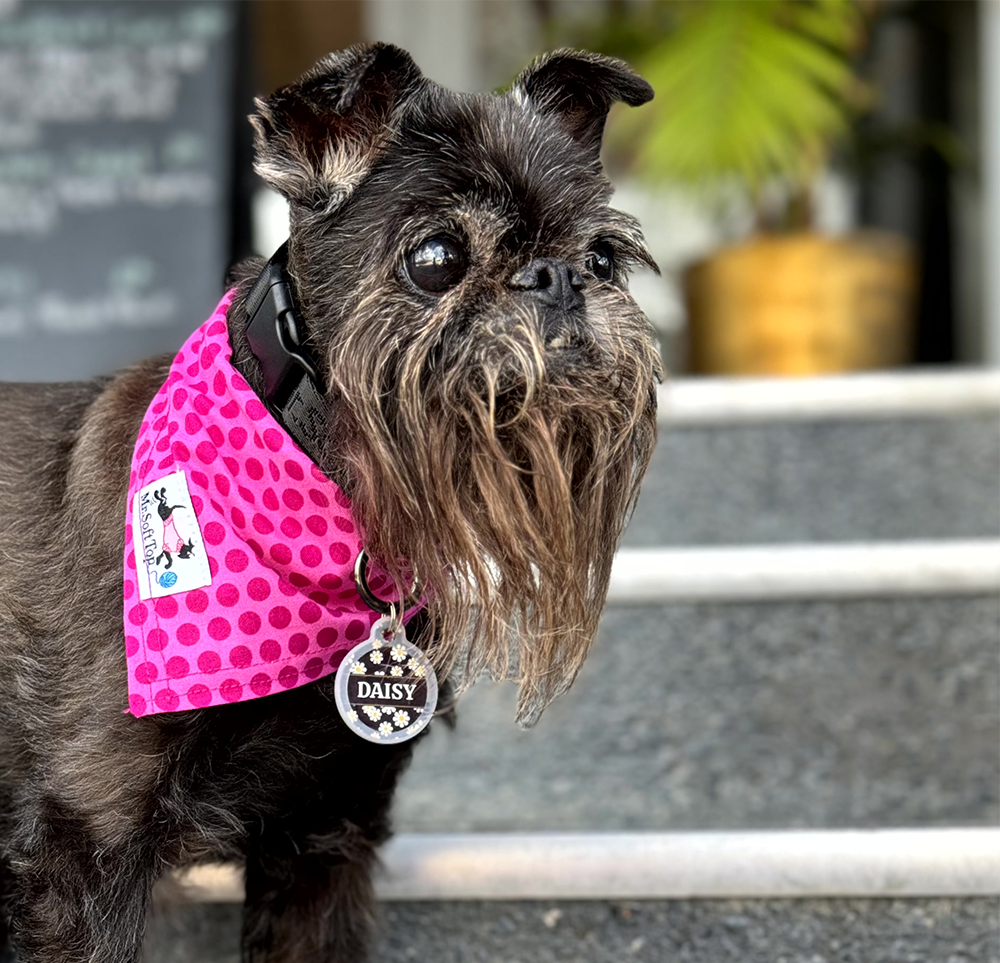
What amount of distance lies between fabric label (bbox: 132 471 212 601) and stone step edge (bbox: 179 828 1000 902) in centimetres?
52

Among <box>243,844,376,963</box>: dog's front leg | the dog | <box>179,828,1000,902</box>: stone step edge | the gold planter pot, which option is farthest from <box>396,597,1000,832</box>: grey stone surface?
the gold planter pot

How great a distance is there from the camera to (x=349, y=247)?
1.13m

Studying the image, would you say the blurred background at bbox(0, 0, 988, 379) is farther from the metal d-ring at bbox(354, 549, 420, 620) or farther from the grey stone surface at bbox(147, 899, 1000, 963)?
the metal d-ring at bbox(354, 549, 420, 620)

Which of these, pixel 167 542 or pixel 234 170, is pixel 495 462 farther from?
pixel 234 170

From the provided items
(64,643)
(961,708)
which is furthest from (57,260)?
(961,708)

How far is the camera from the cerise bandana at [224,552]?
1.17m

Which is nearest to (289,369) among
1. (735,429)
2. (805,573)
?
(805,573)

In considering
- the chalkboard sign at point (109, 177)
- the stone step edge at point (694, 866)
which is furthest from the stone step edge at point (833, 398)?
the chalkboard sign at point (109, 177)

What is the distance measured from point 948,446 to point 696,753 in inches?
35.3

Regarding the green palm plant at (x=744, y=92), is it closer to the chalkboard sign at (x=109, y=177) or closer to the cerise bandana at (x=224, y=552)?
the chalkboard sign at (x=109, y=177)

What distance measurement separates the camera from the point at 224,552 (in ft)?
3.92

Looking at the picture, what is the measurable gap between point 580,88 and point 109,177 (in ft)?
6.85

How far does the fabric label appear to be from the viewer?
1.17 metres

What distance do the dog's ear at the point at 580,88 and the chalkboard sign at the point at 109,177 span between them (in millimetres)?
1884
